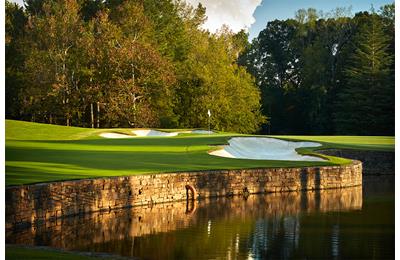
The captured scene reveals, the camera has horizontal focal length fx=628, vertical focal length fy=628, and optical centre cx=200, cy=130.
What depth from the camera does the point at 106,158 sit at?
16.4 meters

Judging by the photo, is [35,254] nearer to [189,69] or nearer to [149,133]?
[149,133]

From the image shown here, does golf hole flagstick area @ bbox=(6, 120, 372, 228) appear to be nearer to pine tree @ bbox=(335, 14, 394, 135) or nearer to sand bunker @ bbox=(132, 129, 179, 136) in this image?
sand bunker @ bbox=(132, 129, 179, 136)

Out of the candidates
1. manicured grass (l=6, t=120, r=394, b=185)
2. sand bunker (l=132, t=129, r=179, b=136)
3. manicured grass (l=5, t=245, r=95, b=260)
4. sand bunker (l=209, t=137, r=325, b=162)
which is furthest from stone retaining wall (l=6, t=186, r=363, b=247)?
sand bunker (l=132, t=129, r=179, b=136)

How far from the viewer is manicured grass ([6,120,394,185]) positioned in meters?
13.3

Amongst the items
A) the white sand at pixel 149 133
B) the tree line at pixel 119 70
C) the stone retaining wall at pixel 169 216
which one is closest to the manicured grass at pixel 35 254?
the stone retaining wall at pixel 169 216

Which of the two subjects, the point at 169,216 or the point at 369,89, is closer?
the point at 169,216

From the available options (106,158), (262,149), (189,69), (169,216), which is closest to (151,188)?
(169,216)

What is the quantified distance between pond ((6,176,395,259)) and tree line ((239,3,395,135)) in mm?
24360

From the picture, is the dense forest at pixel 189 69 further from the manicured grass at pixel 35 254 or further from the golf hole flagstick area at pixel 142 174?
the manicured grass at pixel 35 254

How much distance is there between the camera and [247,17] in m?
11.7

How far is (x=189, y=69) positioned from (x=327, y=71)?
9911mm

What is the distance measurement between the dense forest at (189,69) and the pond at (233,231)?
71.2 ft

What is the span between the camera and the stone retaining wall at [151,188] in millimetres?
10492
